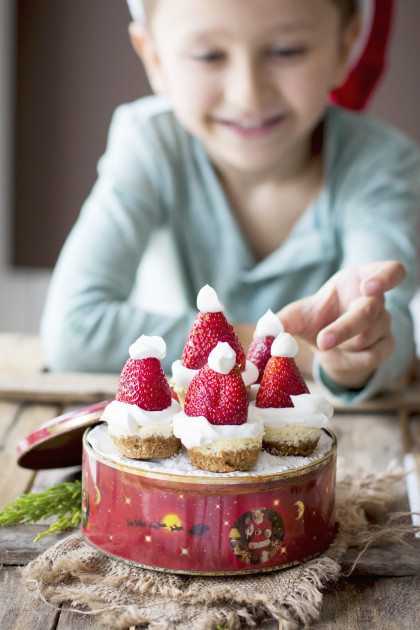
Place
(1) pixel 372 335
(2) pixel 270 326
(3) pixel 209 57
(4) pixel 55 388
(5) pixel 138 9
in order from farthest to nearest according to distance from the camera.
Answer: (5) pixel 138 9 → (3) pixel 209 57 → (4) pixel 55 388 → (1) pixel 372 335 → (2) pixel 270 326

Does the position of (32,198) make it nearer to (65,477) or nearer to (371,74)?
(371,74)

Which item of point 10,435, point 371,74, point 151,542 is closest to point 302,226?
point 371,74

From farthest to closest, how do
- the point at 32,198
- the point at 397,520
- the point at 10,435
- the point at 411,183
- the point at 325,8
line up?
the point at 32,198, the point at 411,183, the point at 325,8, the point at 10,435, the point at 397,520

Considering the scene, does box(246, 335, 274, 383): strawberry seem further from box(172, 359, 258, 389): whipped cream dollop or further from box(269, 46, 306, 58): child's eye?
box(269, 46, 306, 58): child's eye

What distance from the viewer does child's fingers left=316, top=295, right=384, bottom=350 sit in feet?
2.78

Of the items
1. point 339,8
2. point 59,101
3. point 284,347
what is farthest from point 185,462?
point 59,101

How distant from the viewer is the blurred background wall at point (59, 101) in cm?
269

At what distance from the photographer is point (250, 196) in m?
1.63

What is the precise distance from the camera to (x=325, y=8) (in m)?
1.31

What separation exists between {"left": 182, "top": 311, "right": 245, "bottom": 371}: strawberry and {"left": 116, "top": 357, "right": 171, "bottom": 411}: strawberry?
1.9 inches

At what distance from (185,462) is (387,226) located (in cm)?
87

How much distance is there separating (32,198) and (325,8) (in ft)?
5.97

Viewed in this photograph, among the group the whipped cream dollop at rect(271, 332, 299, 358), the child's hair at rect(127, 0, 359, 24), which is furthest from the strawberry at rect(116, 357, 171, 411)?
the child's hair at rect(127, 0, 359, 24)

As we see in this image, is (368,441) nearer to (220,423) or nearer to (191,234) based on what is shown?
(220,423)
